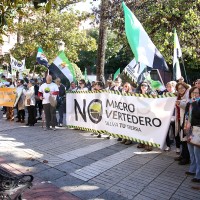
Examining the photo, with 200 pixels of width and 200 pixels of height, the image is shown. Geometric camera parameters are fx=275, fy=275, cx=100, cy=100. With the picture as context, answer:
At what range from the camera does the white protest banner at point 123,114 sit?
6.47 meters

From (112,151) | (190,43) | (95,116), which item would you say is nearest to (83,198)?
(112,151)

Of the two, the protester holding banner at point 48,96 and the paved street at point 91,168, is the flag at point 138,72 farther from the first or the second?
the protester holding banner at point 48,96

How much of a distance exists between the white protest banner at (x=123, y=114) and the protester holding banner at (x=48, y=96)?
529mm

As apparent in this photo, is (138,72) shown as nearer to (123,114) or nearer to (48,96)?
(123,114)

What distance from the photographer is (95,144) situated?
25.6 ft

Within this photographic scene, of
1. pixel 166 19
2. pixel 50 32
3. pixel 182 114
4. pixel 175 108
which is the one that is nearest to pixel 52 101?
pixel 175 108

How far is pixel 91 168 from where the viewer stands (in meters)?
5.87

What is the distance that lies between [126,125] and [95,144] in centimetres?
110

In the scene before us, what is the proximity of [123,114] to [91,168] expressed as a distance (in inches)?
81.8

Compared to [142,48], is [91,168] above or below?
below

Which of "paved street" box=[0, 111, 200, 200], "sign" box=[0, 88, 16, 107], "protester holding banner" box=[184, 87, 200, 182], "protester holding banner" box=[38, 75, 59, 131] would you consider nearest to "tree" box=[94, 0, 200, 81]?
"protester holding banner" box=[38, 75, 59, 131]

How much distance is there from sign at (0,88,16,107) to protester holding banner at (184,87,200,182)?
7.96 metres

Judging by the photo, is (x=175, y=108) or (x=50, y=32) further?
(x=50, y=32)

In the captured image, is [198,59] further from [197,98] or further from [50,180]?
[50,180]
